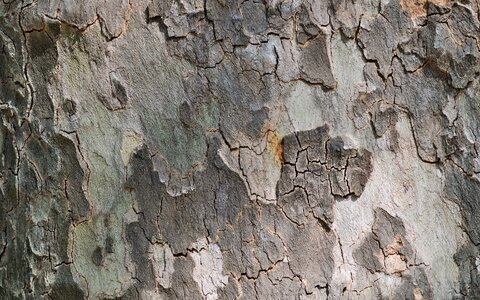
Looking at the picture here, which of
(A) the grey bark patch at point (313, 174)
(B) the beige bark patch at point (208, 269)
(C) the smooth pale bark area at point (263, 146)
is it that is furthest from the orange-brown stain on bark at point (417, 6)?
(B) the beige bark patch at point (208, 269)

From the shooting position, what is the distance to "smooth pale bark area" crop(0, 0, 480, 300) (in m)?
1.17

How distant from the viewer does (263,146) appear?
118cm

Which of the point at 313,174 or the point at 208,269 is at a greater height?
the point at 313,174

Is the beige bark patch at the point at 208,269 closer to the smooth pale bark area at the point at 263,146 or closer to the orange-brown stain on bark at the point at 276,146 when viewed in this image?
the smooth pale bark area at the point at 263,146

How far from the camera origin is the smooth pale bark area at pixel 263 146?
117cm

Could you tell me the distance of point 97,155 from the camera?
1.20 meters

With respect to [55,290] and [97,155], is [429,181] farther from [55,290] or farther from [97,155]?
[55,290]

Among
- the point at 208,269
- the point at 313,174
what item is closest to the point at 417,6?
the point at 313,174

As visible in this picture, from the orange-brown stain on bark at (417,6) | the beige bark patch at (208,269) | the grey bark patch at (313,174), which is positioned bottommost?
the beige bark patch at (208,269)

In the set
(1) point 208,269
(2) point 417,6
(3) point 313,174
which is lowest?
(1) point 208,269

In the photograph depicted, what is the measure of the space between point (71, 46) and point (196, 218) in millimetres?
402

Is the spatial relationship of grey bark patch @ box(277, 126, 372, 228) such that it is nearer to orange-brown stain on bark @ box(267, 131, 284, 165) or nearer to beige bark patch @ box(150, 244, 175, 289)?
orange-brown stain on bark @ box(267, 131, 284, 165)

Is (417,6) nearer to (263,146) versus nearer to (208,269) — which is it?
(263,146)

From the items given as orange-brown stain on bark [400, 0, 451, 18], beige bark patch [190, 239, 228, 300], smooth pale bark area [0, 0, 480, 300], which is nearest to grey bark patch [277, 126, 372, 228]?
smooth pale bark area [0, 0, 480, 300]
